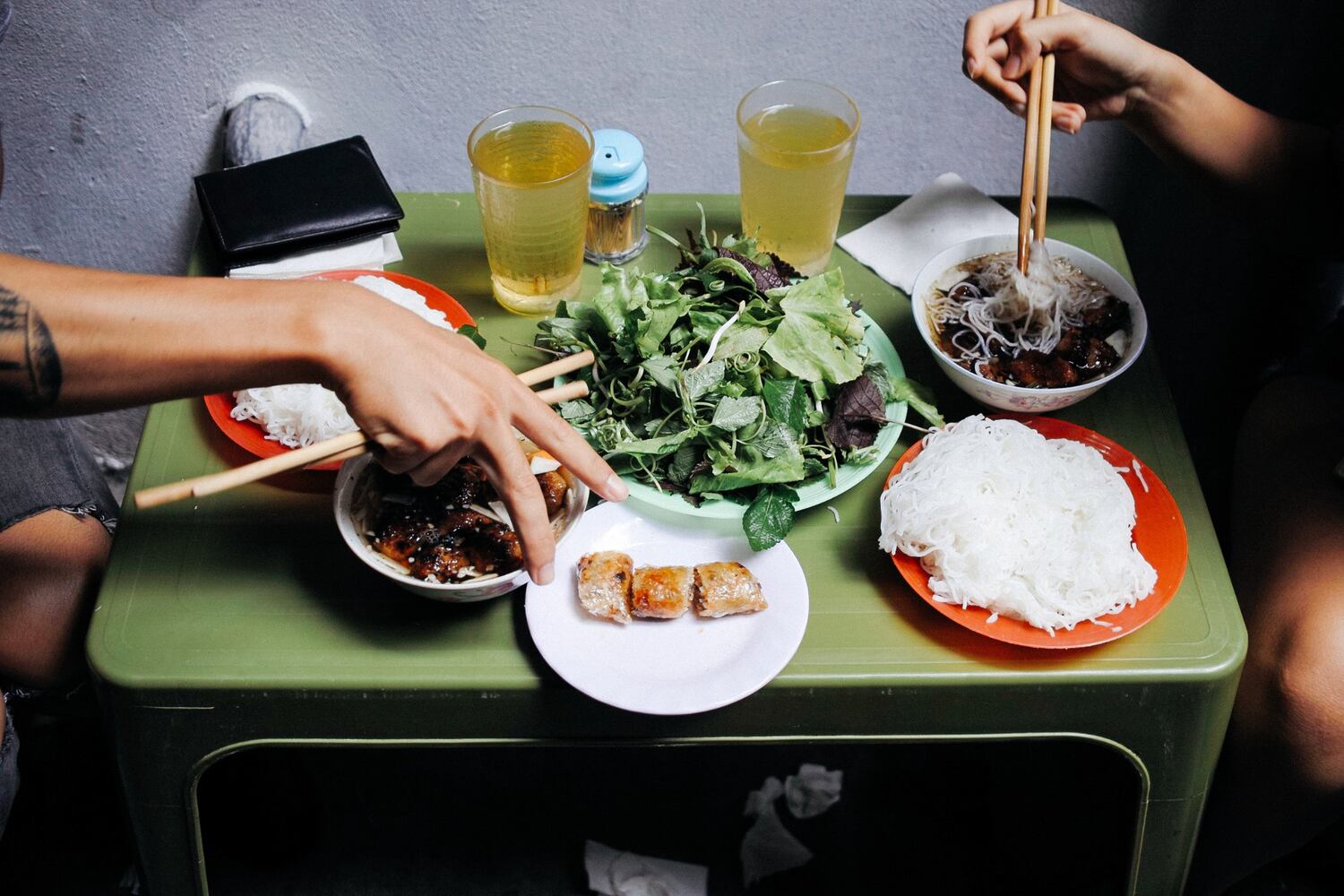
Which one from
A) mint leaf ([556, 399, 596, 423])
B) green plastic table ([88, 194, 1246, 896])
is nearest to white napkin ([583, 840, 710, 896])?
green plastic table ([88, 194, 1246, 896])

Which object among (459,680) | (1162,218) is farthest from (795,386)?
(1162,218)

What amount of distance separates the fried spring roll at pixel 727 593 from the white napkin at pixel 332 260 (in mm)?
812

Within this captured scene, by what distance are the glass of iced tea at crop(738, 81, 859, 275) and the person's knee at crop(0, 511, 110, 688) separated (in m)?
1.18

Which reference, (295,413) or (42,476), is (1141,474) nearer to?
(295,413)

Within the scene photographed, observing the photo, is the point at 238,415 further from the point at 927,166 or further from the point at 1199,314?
the point at 1199,314

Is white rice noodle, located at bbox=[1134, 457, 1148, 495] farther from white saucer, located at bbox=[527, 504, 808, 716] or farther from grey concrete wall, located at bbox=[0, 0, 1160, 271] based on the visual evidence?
grey concrete wall, located at bbox=[0, 0, 1160, 271]

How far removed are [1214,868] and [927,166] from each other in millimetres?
1626

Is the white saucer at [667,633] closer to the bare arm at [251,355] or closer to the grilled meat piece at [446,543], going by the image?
the grilled meat piece at [446,543]

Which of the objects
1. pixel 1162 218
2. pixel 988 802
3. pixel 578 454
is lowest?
pixel 988 802

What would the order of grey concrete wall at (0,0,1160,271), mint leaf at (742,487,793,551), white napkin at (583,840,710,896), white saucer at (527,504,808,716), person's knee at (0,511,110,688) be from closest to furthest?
white saucer at (527,504,808,716)
mint leaf at (742,487,793,551)
person's knee at (0,511,110,688)
white napkin at (583,840,710,896)
grey concrete wall at (0,0,1160,271)

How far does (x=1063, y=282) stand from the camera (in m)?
1.69

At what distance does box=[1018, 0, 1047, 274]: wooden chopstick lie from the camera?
1.65 metres

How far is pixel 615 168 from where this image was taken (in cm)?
175

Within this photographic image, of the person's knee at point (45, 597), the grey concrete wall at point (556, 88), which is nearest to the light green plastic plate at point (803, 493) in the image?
the person's knee at point (45, 597)
